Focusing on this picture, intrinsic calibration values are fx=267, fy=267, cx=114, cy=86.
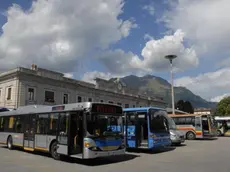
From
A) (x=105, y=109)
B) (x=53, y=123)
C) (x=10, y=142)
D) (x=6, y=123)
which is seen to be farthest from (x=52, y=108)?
(x=6, y=123)

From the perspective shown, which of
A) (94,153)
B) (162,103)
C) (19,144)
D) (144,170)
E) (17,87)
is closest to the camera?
(144,170)

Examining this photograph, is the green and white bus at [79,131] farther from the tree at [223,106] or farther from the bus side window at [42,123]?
the tree at [223,106]

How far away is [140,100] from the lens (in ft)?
194

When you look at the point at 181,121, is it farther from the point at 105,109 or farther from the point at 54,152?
the point at 54,152

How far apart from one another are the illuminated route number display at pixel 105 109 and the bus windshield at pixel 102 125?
19 cm

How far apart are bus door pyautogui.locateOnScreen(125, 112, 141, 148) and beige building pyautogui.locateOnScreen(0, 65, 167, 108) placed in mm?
20348

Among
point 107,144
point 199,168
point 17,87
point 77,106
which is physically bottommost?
point 199,168

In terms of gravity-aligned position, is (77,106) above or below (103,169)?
above

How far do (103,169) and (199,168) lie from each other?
146 inches

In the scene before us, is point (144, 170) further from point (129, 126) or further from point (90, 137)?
point (129, 126)

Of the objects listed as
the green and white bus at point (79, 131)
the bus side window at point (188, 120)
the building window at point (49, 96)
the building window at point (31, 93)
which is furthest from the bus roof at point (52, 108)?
the bus side window at point (188, 120)

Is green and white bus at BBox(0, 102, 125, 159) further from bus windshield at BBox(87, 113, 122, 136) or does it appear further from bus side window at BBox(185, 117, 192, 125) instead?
bus side window at BBox(185, 117, 192, 125)

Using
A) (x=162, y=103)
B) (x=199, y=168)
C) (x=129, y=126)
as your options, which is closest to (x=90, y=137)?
(x=199, y=168)

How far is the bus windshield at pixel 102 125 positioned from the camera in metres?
11.6
